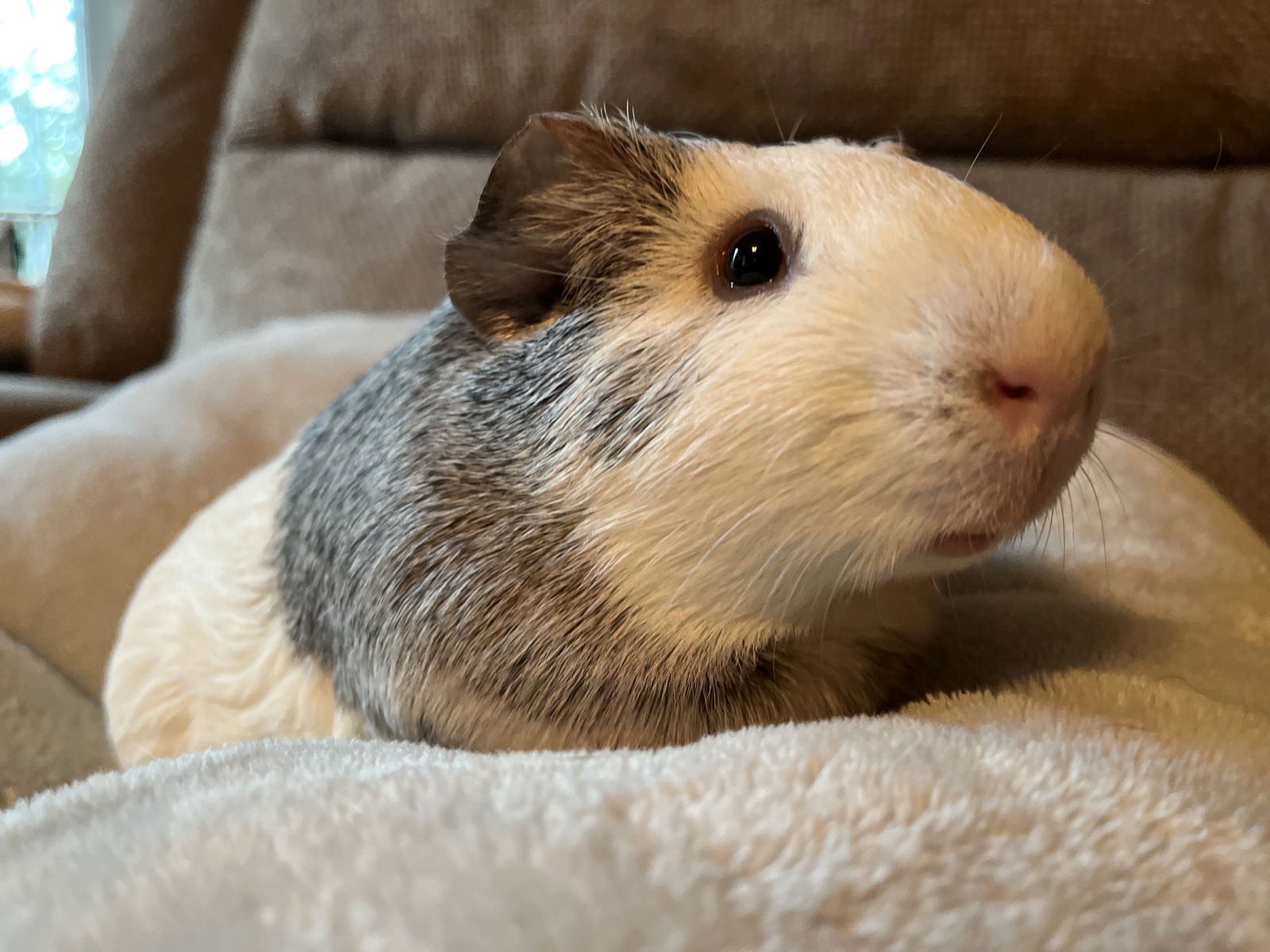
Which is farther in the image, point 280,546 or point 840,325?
point 280,546

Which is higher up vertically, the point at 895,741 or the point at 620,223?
the point at 620,223

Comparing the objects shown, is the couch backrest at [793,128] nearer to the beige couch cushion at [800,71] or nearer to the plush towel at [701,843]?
the beige couch cushion at [800,71]

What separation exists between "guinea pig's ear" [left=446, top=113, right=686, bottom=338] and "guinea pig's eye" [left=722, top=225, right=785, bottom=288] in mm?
116

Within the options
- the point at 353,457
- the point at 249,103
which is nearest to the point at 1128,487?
the point at 353,457

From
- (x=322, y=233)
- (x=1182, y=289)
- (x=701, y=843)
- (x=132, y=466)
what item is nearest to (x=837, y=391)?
(x=701, y=843)

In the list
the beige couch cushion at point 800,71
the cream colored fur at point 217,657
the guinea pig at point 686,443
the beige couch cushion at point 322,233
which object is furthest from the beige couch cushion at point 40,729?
the beige couch cushion at point 800,71

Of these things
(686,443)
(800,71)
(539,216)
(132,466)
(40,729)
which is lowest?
(40,729)

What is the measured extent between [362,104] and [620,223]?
5.10ft

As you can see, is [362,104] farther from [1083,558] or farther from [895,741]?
[895,741]

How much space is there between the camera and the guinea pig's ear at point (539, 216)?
75 centimetres

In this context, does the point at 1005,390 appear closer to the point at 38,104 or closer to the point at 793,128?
the point at 793,128

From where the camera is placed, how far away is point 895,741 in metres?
0.55

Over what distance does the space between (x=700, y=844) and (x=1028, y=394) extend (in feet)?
1.09

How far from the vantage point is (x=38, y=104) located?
14.4 feet
